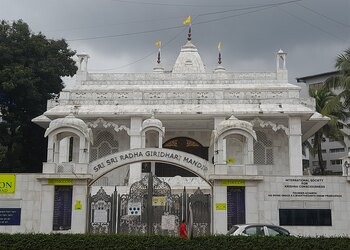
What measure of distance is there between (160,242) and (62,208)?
6.36 meters

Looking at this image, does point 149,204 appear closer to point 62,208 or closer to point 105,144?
point 62,208

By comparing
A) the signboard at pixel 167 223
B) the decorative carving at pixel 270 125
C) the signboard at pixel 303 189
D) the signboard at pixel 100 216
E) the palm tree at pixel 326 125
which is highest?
the palm tree at pixel 326 125

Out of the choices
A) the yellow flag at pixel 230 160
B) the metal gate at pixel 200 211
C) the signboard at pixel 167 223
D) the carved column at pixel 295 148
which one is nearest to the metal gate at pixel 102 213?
the signboard at pixel 167 223

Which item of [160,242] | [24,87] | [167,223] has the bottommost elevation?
[160,242]

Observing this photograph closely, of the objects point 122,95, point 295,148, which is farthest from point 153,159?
point 295,148

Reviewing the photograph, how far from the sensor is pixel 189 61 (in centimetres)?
3419

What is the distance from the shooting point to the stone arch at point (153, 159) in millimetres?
17188

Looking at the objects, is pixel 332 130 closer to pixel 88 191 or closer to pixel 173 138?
pixel 173 138

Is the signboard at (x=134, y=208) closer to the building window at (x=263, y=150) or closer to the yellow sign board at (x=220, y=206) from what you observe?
the yellow sign board at (x=220, y=206)

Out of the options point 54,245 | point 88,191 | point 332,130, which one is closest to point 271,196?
point 88,191

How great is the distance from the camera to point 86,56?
99.7ft

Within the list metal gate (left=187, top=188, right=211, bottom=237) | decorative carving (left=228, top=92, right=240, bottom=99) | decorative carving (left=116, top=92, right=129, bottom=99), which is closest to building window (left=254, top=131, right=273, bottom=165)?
decorative carving (left=228, top=92, right=240, bottom=99)

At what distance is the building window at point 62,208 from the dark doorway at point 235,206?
5.65m

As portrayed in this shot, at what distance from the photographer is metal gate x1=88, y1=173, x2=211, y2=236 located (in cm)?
1694
